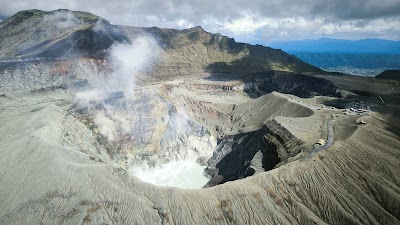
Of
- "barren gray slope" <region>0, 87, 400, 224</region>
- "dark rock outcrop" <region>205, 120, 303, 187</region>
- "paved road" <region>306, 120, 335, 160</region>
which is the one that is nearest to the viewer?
"barren gray slope" <region>0, 87, 400, 224</region>

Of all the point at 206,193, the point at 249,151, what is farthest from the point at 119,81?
the point at 206,193

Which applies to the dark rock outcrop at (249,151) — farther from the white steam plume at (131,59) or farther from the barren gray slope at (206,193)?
the white steam plume at (131,59)

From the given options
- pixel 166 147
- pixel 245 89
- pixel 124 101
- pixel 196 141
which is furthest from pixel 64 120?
pixel 245 89

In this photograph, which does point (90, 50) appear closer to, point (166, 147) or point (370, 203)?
point (166, 147)

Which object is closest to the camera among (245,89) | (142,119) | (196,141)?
(142,119)

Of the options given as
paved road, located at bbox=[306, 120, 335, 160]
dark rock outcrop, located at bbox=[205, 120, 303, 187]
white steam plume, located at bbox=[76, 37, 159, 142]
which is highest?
white steam plume, located at bbox=[76, 37, 159, 142]

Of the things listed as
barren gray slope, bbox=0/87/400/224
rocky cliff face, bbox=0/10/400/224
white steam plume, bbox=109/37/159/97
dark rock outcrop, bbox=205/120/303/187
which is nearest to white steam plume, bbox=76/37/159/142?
white steam plume, bbox=109/37/159/97

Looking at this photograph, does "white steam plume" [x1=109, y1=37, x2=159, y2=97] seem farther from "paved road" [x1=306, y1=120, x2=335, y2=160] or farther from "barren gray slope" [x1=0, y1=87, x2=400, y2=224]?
"paved road" [x1=306, y1=120, x2=335, y2=160]

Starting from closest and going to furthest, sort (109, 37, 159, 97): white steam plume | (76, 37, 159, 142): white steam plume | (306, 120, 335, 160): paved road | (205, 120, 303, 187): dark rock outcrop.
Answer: (306, 120, 335, 160): paved road → (205, 120, 303, 187): dark rock outcrop → (76, 37, 159, 142): white steam plume → (109, 37, 159, 97): white steam plume

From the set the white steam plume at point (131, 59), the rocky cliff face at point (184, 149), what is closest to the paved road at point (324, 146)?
the rocky cliff face at point (184, 149)

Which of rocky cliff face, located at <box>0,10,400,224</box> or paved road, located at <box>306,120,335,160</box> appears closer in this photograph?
rocky cliff face, located at <box>0,10,400,224</box>

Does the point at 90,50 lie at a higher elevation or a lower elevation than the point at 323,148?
higher
